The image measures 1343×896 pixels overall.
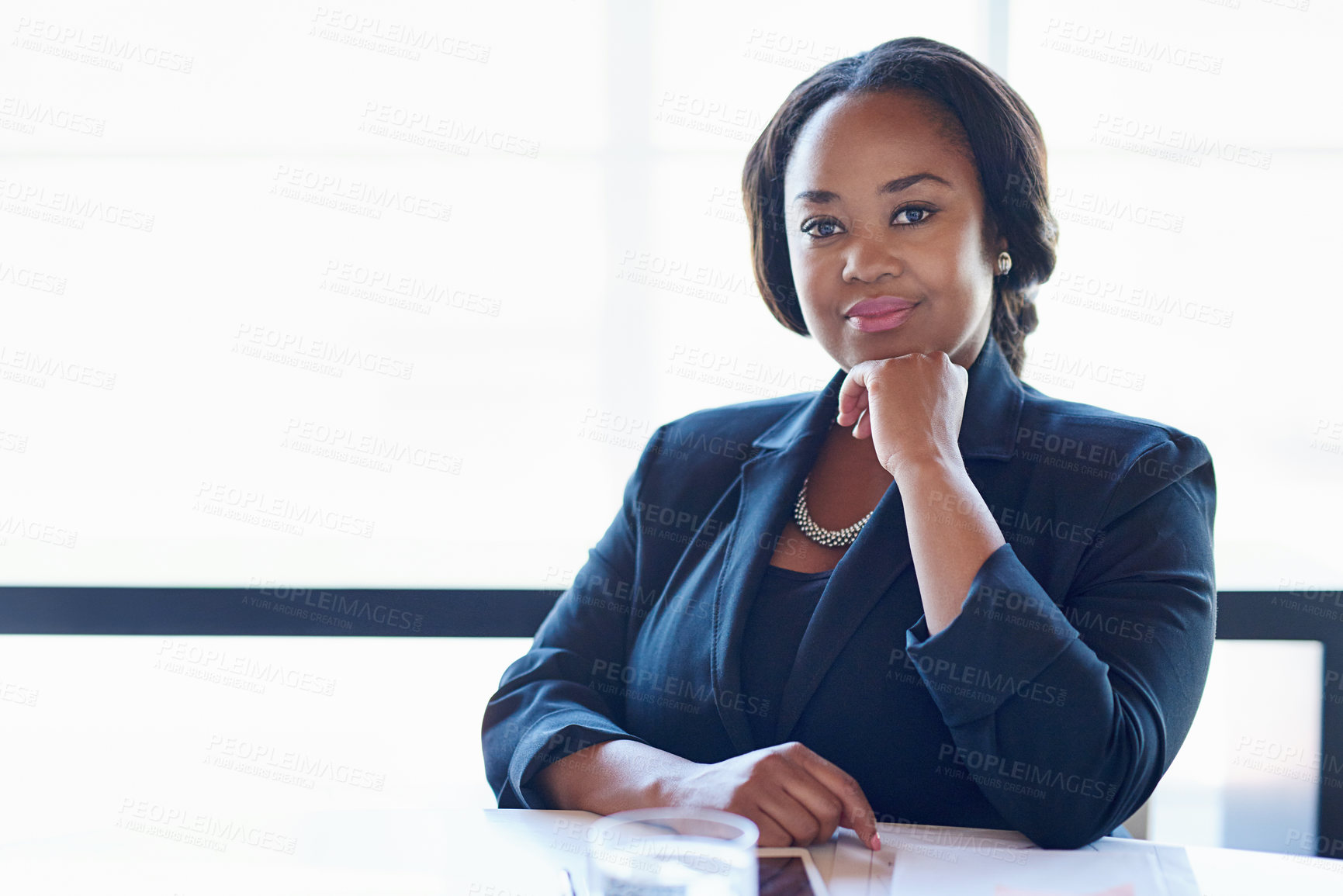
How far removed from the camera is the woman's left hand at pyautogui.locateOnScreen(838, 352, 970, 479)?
113 centimetres

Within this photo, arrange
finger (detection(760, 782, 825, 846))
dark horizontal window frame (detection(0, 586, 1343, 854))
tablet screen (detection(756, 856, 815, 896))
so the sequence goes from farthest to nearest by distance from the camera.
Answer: dark horizontal window frame (detection(0, 586, 1343, 854)), finger (detection(760, 782, 825, 846)), tablet screen (detection(756, 856, 815, 896))

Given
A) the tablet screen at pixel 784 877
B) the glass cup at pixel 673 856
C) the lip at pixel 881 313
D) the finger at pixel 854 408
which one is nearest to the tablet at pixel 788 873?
the tablet screen at pixel 784 877

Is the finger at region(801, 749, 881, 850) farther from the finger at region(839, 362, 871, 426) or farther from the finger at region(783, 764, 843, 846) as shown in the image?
the finger at region(839, 362, 871, 426)

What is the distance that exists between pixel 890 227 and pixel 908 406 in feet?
0.86

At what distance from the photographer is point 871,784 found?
1.10 m

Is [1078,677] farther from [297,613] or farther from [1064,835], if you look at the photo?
[297,613]

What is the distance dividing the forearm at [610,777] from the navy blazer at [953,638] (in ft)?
0.06

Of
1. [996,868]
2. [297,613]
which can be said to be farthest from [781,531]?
[297,613]

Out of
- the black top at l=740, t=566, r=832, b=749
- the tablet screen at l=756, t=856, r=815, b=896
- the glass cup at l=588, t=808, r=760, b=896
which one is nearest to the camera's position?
the glass cup at l=588, t=808, r=760, b=896

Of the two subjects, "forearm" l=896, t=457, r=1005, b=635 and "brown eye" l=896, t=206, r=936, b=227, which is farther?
"brown eye" l=896, t=206, r=936, b=227

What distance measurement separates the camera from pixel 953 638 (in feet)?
3.16

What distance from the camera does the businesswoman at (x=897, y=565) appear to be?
3.17ft

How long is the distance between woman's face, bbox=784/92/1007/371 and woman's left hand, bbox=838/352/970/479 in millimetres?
66

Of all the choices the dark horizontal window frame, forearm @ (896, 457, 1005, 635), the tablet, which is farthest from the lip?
the dark horizontal window frame
